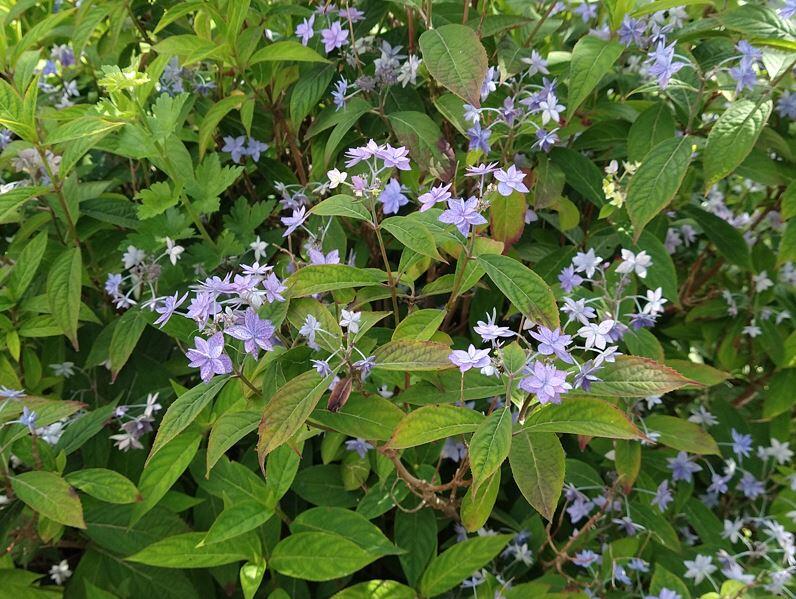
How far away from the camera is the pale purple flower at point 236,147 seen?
5.85 ft

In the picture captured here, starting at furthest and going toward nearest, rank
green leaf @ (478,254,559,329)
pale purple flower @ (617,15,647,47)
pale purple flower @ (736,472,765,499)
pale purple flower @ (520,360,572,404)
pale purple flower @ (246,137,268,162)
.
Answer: pale purple flower @ (736,472,765,499) < pale purple flower @ (246,137,268,162) < pale purple flower @ (617,15,647,47) < green leaf @ (478,254,559,329) < pale purple flower @ (520,360,572,404)

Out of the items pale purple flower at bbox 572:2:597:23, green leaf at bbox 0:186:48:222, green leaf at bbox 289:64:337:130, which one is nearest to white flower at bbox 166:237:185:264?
green leaf at bbox 0:186:48:222

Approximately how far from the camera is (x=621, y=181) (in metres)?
1.60

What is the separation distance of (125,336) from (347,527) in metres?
0.59

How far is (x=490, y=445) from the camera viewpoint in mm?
994

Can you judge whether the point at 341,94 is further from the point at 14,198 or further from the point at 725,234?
the point at 725,234

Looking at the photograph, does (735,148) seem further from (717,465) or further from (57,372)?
(57,372)

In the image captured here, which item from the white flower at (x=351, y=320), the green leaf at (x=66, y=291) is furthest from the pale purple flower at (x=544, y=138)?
the green leaf at (x=66, y=291)

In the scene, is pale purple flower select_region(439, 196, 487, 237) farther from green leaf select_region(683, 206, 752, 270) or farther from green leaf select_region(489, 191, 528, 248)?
green leaf select_region(683, 206, 752, 270)

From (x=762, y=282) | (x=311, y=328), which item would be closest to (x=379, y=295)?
(x=311, y=328)

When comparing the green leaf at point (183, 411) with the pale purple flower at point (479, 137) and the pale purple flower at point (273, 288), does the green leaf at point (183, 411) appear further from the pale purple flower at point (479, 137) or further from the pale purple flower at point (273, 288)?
the pale purple flower at point (479, 137)

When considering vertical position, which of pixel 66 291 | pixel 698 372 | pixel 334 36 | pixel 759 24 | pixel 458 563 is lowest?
pixel 458 563

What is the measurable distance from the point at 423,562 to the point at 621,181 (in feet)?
2.96

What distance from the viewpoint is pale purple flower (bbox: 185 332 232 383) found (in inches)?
40.9
